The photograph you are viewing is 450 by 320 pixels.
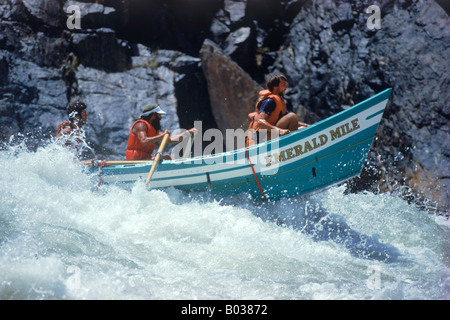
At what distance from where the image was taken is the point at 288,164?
18.0 feet

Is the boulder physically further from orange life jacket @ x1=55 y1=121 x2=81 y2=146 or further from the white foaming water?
orange life jacket @ x1=55 y1=121 x2=81 y2=146

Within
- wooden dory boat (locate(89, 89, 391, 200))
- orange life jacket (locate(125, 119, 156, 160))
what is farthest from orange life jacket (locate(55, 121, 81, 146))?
wooden dory boat (locate(89, 89, 391, 200))

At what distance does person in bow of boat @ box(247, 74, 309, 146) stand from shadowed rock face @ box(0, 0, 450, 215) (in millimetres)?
2809

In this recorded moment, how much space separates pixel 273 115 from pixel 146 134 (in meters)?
1.93

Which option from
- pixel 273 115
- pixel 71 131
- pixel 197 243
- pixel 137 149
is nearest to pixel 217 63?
pixel 137 149

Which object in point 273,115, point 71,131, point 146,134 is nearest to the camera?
point 273,115

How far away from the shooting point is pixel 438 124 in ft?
23.7

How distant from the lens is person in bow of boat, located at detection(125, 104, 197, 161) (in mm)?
6127

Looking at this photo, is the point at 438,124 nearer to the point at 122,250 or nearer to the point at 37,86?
the point at 122,250

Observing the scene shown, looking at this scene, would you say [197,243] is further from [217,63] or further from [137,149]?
[217,63]

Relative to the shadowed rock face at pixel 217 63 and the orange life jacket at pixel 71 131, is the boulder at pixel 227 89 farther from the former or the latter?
the orange life jacket at pixel 71 131

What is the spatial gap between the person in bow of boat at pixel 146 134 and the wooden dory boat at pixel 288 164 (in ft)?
1.16
